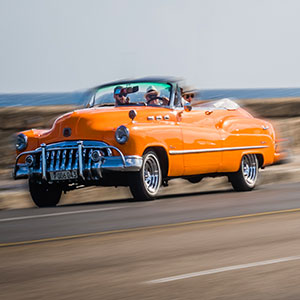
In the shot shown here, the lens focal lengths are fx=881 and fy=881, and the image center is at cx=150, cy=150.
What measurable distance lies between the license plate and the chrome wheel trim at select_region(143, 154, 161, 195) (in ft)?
3.37

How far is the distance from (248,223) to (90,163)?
10.8 ft

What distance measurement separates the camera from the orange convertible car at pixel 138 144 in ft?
40.1

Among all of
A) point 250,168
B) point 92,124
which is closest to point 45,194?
point 92,124

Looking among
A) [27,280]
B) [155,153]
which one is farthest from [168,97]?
[27,280]

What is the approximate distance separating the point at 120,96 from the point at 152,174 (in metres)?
1.60

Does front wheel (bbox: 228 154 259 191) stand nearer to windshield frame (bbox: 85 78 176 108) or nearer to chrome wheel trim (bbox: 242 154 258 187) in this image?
chrome wheel trim (bbox: 242 154 258 187)

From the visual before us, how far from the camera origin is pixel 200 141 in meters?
13.5

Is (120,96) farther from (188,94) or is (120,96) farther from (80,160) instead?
(80,160)

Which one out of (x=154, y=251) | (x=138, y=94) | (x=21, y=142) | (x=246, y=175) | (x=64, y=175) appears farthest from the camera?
(x=246, y=175)

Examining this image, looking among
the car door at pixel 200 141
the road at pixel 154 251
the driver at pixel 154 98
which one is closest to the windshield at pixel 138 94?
the driver at pixel 154 98

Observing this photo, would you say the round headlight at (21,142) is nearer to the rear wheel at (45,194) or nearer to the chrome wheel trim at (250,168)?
the rear wheel at (45,194)

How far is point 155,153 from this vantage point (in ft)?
41.9

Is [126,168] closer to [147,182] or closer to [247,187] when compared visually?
[147,182]

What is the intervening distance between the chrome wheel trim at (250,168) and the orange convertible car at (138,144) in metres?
0.02
